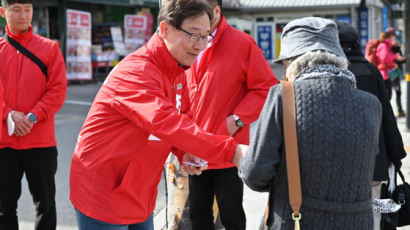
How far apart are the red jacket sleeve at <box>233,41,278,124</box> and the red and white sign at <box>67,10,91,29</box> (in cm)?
1476

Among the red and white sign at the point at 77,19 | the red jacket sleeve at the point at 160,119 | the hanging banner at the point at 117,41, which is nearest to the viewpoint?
the red jacket sleeve at the point at 160,119

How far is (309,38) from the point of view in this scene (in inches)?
89.6

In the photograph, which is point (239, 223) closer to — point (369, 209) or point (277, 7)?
point (369, 209)

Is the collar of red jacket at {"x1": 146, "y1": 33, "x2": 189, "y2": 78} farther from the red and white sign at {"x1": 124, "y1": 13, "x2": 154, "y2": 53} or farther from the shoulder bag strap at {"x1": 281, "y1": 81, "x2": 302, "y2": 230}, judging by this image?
the red and white sign at {"x1": 124, "y1": 13, "x2": 154, "y2": 53}

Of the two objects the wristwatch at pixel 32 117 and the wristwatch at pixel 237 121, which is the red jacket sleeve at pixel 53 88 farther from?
the wristwatch at pixel 237 121

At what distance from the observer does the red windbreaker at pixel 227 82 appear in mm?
3541

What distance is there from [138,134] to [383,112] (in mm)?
1722

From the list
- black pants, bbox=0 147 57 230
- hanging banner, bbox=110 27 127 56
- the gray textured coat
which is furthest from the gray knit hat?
hanging banner, bbox=110 27 127 56

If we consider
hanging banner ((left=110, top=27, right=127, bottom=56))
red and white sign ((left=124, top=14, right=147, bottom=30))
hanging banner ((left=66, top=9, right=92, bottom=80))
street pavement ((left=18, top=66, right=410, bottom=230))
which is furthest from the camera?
red and white sign ((left=124, top=14, right=147, bottom=30))

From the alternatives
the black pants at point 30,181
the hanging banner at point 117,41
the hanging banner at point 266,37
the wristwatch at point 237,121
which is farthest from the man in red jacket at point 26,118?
the hanging banner at point 266,37

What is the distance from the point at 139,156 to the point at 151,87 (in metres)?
0.34

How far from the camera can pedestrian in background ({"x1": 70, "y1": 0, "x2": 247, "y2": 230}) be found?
7.36ft

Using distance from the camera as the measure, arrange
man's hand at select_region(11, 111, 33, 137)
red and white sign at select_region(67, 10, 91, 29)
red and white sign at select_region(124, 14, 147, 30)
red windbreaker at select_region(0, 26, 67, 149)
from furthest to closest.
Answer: red and white sign at select_region(124, 14, 147, 30), red and white sign at select_region(67, 10, 91, 29), red windbreaker at select_region(0, 26, 67, 149), man's hand at select_region(11, 111, 33, 137)

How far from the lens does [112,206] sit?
7.88ft
